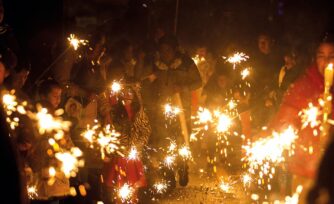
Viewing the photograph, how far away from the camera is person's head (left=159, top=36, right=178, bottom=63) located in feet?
28.3

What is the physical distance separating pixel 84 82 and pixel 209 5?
905cm

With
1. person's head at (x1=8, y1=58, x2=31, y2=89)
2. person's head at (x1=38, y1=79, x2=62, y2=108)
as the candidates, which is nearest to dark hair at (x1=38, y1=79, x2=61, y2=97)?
person's head at (x1=38, y1=79, x2=62, y2=108)

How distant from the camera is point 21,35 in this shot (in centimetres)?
881

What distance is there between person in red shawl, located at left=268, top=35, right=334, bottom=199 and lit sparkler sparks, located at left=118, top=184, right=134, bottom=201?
8.30 ft

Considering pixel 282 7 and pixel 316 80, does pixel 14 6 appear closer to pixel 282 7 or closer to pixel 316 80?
pixel 316 80

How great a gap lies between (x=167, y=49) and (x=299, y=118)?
3.81 metres

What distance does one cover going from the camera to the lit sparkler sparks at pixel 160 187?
807cm

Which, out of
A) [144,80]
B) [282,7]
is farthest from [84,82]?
[282,7]

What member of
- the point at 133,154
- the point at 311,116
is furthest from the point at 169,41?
the point at 311,116

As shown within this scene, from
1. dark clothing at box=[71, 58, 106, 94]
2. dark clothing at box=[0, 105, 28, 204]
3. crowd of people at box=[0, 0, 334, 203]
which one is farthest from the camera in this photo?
dark clothing at box=[71, 58, 106, 94]

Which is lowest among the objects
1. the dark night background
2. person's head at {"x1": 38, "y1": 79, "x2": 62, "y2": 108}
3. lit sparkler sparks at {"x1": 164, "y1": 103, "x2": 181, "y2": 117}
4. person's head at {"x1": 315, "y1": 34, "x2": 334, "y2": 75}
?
person's head at {"x1": 315, "y1": 34, "x2": 334, "y2": 75}

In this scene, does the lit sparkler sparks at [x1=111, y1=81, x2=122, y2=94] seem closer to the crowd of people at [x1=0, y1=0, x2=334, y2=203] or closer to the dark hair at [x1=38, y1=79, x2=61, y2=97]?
the crowd of people at [x1=0, y1=0, x2=334, y2=203]

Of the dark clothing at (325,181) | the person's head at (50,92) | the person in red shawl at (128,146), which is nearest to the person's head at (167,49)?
the person in red shawl at (128,146)

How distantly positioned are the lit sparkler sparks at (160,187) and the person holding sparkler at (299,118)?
3.11 metres
